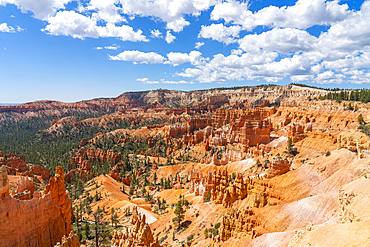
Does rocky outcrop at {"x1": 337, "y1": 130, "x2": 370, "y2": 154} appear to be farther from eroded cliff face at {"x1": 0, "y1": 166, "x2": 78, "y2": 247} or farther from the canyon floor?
eroded cliff face at {"x1": 0, "y1": 166, "x2": 78, "y2": 247}

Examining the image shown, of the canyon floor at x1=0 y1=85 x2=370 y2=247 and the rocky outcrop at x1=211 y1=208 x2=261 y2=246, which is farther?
the rocky outcrop at x1=211 y1=208 x2=261 y2=246

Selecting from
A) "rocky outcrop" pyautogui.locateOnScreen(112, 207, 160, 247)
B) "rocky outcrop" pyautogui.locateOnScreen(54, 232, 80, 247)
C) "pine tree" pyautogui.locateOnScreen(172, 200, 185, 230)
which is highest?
"rocky outcrop" pyautogui.locateOnScreen(54, 232, 80, 247)

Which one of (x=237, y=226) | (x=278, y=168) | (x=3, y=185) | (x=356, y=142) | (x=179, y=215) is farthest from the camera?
(x=179, y=215)

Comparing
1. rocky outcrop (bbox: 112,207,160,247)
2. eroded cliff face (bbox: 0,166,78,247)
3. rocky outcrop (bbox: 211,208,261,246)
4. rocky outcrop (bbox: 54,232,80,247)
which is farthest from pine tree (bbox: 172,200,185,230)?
rocky outcrop (bbox: 54,232,80,247)

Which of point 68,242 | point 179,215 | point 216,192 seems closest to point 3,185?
point 68,242

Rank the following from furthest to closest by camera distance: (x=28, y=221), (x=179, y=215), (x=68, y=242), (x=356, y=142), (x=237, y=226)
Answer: (x=179, y=215)
(x=356, y=142)
(x=237, y=226)
(x=28, y=221)
(x=68, y=242)

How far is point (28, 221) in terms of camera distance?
1789 centimetres

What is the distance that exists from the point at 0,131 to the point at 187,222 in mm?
196636

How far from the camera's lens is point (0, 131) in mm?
169000

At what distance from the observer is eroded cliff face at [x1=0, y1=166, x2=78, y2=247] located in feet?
53.6

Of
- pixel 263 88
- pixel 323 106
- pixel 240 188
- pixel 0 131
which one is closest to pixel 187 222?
pixel 240 188

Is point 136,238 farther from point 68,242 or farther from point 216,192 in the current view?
point 216,192

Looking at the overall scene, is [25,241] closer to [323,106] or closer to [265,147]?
[265,147]

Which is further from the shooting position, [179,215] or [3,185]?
[179,215]
